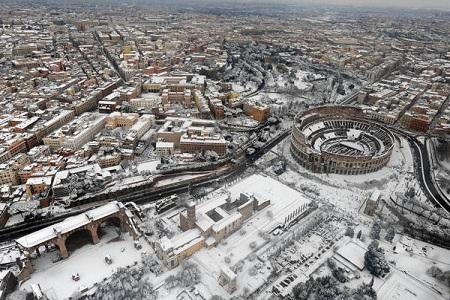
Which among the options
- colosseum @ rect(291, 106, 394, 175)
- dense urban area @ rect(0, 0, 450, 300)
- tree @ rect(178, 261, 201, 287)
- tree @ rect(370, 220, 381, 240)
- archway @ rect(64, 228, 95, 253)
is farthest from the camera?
colosseum @ rect(291, 106, 394, 175)

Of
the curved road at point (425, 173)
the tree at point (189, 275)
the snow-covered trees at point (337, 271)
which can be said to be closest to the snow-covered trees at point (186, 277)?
the tree at point (189, 275)

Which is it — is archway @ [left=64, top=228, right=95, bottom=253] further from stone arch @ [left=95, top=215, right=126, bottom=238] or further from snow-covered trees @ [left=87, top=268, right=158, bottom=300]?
snow-covered trees @ [left=87, top=268, right=158, bottom=300]

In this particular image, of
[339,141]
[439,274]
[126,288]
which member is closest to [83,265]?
[126,288]

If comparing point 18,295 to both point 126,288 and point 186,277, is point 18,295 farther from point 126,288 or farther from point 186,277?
point 186,277

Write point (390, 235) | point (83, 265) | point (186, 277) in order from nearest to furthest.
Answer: point (186, 277) → point (83, 265) → point (390, 235)

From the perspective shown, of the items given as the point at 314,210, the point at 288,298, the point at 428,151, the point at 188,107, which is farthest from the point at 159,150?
the point at 428,151

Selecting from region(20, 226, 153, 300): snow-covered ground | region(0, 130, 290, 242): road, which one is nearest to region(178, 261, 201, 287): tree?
region(20, 226, 153, 300): snow-covered ground

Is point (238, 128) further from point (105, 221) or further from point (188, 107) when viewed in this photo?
point (105, 221)
